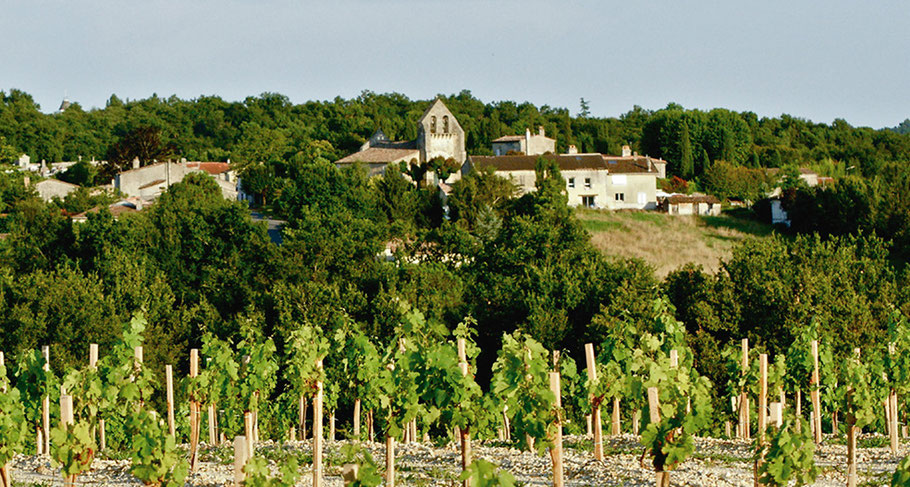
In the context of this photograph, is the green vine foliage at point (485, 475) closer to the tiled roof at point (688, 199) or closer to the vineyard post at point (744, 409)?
the vineyard post at point (744, 409)

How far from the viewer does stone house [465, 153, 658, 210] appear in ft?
213

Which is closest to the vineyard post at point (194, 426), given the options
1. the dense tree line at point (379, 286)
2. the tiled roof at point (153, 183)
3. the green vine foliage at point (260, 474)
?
the dense tree line at point (379, 286)

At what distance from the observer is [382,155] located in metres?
73.6

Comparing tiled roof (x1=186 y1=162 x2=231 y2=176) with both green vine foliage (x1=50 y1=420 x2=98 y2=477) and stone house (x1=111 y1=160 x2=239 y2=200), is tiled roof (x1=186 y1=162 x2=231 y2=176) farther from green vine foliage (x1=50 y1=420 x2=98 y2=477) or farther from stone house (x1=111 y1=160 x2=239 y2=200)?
green vine foliage (x1=50 y1=420 x2=98 y2=477)

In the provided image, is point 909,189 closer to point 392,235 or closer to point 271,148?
point 392,235

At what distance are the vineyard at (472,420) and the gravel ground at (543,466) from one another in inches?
1.5

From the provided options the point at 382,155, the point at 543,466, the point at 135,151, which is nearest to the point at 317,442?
the point at 543,466

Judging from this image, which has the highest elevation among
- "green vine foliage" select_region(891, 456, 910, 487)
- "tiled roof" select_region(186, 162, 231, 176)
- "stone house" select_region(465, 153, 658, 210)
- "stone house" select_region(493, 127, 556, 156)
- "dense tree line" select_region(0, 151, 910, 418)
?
"stone house" select_region(493, 127, 556, 156)

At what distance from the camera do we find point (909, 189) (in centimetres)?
4950

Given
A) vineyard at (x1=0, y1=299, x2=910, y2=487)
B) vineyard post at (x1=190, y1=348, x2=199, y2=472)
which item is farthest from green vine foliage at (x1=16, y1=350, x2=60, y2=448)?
vineyard post at (x1=190, y1=348, x2=199, y2=472)

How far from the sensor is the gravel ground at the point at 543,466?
12859 millimetres

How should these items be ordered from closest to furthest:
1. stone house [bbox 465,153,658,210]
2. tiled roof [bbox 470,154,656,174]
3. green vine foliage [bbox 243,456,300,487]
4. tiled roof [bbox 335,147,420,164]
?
1. green vine foliage [bbox 243,456,300,487]
2. tiled roof [bbox 470,154,656,174]
3. stone house [bbox 465,153,658,210]
4. tiled roof [bbox 335,147,420,164]

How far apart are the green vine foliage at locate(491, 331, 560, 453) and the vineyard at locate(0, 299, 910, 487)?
2 cm

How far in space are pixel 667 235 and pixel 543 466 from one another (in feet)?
132
